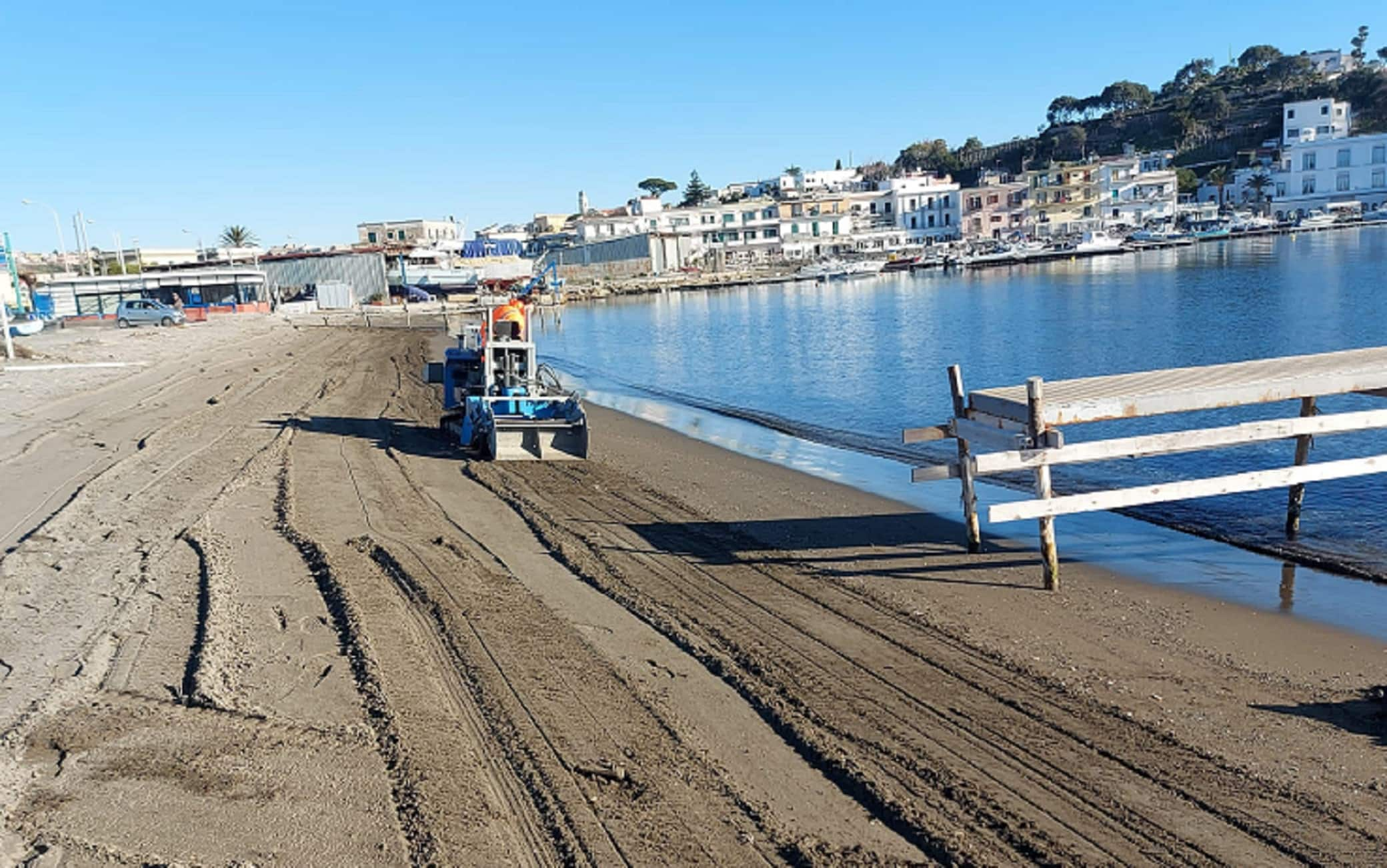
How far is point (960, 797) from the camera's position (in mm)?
5457

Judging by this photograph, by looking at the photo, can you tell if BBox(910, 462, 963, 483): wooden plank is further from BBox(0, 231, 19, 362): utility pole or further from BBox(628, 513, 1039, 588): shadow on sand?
BBox(0, 231, 19, 362): utility pole

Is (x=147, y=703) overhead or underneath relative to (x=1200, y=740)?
overhead

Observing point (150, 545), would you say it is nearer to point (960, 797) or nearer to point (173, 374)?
point (960, 797)

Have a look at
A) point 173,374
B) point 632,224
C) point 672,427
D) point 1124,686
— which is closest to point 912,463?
point 672,427

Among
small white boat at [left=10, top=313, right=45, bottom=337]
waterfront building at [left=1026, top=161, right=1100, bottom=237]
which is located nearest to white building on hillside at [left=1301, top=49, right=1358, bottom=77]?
waterfront building at [left=1026, top=161, right=1100, bottom=237]

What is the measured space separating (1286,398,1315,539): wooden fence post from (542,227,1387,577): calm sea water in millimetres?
157

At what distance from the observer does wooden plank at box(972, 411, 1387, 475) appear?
9.20m

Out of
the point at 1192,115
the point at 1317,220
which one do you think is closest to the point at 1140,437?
the point at 1317,220

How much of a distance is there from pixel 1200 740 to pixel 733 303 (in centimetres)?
7132

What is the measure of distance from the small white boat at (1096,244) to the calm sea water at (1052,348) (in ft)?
68.0

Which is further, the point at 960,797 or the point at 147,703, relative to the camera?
the point at 147,703

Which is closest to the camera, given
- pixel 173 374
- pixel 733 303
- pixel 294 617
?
pixel 294 617

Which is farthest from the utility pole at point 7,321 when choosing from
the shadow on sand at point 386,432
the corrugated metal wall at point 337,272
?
the corrugated metal wall at point 337,272

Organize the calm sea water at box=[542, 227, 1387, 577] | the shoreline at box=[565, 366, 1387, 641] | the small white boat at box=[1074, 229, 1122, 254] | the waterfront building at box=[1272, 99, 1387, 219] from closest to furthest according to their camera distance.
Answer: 1. the shoreline at box=[565, 366, 1387, 641]
2. the calm sea water at box=[542, 227, 1387, 577]
3. the small white boat at box=[1074, 229, 1122, 254]
4. the waterfront building at box=[1272, 99, 1387, 219]
